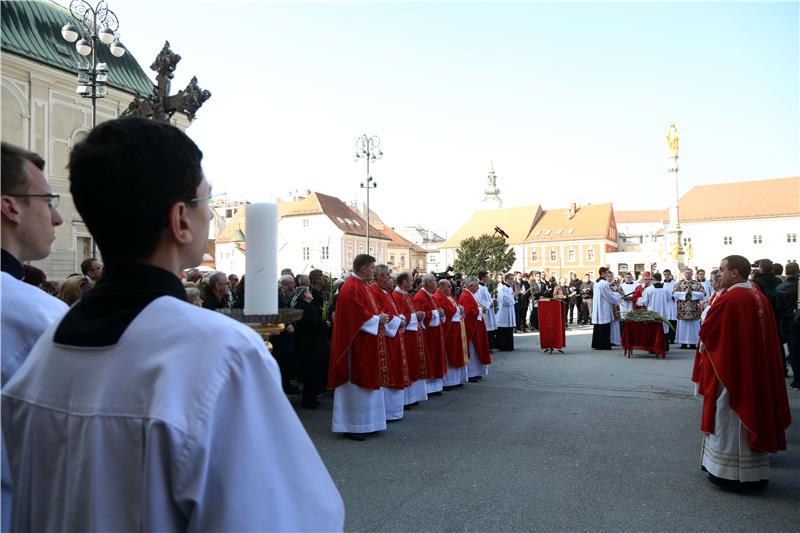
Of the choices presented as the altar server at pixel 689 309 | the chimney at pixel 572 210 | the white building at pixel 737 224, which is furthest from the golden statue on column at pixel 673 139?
the altar server at pixel 689 309

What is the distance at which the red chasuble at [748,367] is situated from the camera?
4949 millimetres

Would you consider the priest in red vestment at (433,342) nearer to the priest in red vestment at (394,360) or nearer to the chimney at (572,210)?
the priest in red vestment at (394,360)

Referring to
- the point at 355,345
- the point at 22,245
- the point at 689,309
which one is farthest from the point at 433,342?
the point at 689,309

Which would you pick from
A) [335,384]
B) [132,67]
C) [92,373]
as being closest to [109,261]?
[92,373]

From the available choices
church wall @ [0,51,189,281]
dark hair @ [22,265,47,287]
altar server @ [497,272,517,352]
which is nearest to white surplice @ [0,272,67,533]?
→ dark hair @ [22,265,47,287]

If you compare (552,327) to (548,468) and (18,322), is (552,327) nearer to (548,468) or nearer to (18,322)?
(548,468)

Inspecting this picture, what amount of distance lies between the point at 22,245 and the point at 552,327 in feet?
46.0

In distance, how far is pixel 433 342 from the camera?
962 cm

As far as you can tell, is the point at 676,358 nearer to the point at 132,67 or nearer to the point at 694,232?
the point at 132,67

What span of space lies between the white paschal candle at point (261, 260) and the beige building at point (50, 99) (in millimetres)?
24150

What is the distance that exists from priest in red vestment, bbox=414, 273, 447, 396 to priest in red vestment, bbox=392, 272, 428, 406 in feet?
1.22

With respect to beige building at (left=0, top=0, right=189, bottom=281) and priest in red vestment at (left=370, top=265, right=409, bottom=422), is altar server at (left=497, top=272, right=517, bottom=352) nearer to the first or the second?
priest in red vestment at (left=370, top=265, right=409, bottom=422)

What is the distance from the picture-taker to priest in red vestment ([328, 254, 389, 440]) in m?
7.04

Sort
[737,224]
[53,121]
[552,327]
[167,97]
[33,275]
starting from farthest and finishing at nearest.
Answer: [737,224], [53,121], [552,327], [167,97], [33,275]
